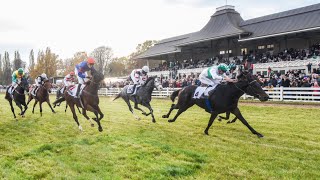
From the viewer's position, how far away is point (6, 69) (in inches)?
3206

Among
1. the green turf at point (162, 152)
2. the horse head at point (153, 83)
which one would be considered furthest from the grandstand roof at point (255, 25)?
the green turf at point (162, 152)

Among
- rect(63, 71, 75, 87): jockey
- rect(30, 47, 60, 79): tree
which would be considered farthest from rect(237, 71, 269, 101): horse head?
rect(30, 47, 60, 79): tree

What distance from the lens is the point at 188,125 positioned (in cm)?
1143

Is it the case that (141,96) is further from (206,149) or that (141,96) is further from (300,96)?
(300,96)

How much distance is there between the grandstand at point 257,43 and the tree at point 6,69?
5115cm

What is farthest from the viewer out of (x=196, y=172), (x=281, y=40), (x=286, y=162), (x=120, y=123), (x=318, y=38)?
(x=281, y=40)

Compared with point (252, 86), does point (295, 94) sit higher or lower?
lower

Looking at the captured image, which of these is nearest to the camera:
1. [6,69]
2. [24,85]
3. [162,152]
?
[162,152]

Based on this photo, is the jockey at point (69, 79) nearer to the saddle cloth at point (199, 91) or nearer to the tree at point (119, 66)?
the saddle cloth at point (199, 91)

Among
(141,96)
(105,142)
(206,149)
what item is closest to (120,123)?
(141,96)

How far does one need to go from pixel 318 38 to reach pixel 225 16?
12747mm

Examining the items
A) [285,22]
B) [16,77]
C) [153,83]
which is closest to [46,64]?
[285,22]

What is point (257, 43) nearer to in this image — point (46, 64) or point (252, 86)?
point (252, 86)

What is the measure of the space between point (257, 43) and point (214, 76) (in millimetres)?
26899
